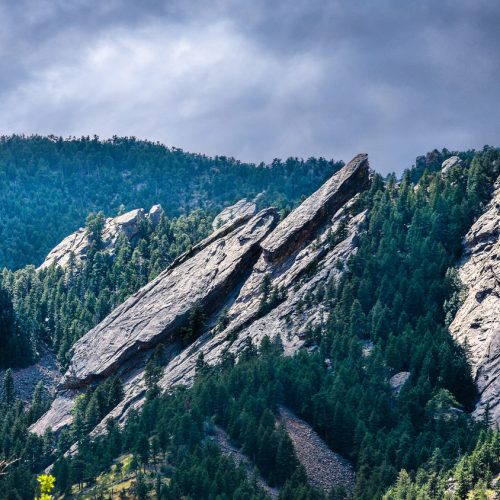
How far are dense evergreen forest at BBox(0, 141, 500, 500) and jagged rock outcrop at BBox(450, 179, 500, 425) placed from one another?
2.48 meters

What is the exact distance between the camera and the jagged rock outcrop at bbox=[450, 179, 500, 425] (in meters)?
153

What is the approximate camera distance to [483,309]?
16538 cm

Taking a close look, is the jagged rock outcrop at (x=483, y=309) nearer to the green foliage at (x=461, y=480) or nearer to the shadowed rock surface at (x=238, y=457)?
the green foliage at (x=461, y=480)

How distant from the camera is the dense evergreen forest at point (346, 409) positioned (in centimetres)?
13288

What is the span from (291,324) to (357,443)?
118 ft

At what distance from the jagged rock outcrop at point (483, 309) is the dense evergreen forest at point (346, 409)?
2484mm

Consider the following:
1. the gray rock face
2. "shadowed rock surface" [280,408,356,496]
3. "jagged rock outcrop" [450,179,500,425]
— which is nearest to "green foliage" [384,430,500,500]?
"shadowed rock surface" [280,408,356,496]

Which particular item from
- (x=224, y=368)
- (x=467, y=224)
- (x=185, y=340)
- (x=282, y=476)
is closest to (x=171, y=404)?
(x=224, y=368)

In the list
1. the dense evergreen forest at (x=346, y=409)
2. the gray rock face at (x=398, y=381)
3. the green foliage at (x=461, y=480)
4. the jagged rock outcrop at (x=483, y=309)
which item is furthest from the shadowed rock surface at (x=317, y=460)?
the jagged rock outcrop at (x=483, y=309)

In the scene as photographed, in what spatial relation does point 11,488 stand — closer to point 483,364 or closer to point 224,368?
point 224,368

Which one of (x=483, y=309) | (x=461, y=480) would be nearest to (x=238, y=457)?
(x=461, y=480)

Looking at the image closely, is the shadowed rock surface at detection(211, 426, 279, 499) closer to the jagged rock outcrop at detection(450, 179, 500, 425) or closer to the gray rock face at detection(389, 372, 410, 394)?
the gray rock face at detection(389, 372, 410, 394)

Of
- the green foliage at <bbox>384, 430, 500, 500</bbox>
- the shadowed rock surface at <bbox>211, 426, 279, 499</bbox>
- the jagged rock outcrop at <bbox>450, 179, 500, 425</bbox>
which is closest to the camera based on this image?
the green foliage at <bbox>384, 430, 500, 500</bbox>

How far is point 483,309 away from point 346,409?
30857mm
